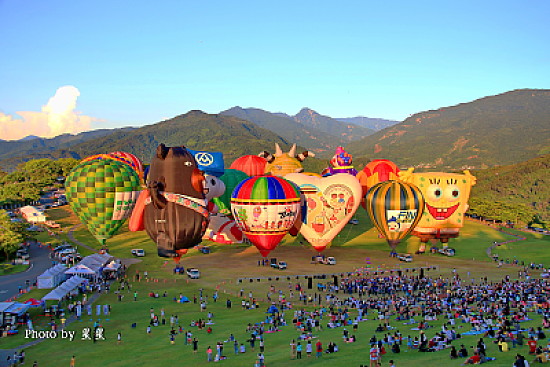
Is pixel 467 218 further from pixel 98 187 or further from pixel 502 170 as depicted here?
pixel 502 170

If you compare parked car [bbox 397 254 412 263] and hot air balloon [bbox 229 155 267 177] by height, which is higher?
hot air balloon [bbox 229 155 267 177]

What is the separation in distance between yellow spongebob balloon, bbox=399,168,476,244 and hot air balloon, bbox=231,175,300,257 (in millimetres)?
15372

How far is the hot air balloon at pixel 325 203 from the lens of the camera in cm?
4697

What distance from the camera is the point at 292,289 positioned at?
3831 cm

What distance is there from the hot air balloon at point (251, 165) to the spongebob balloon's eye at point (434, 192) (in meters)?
21.8

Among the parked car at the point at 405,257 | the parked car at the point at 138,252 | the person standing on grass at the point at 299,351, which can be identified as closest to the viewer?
the person standing on grass at the point at 299,351

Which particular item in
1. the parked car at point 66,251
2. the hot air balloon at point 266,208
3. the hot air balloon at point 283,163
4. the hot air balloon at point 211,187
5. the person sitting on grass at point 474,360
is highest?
the hot air balloon at point 283,163

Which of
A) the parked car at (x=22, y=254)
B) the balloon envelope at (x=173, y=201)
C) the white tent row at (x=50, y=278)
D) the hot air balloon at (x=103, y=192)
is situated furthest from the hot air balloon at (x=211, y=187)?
the parked car at (x=22, y=254)

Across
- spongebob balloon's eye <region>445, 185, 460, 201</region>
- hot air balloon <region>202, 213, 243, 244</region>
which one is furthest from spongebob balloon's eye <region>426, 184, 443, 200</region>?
hot air balloon <region>202, 213, 243, 244</region>

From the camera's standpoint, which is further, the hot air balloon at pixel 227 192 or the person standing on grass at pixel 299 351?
the hot air balloon at pixel 227 192

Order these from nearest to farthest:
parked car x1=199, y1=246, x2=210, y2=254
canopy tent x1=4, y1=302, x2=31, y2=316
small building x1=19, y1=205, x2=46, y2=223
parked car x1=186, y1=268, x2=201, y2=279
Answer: canopy tent x1=4, y1=302, x2=31, y2=316
parked car x1=186, y1=268, x2=201, y2=279
parked car x1=199, y1=246, x2=210, y2=254
small building x1=19, y1=205, x2=46, y2=223

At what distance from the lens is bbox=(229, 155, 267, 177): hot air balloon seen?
64500 millimetres

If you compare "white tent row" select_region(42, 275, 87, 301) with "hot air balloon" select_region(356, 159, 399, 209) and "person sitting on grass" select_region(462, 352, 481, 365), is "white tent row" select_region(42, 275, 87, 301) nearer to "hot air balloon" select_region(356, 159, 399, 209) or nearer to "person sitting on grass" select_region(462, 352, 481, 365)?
"person sitting on grass" select_region(462, 352, 481, 365)

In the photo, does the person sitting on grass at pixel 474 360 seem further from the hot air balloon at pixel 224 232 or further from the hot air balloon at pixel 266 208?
the hot air balloon at pixel 224 232
